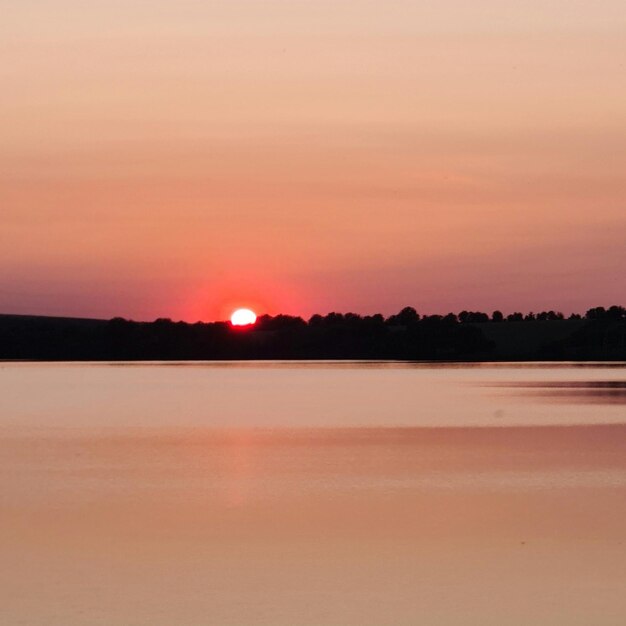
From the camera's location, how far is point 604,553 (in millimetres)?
17016

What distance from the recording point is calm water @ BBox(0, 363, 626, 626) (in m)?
14.2

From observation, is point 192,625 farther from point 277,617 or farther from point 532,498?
point 532,498

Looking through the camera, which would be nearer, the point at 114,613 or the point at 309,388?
the point at 114,613

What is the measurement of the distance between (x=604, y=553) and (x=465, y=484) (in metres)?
8.02

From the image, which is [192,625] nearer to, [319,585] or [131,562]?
[319,585]

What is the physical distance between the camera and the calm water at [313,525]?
559 inches

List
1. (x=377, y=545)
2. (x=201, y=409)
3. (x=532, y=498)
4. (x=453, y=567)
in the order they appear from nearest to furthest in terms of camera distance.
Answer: (x=453, y=567) < (x=377, y=545) < (x=532, y=498) < (x=201, y=409)

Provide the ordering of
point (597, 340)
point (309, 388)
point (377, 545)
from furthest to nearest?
point (597, 340) < point (309, 388) < point (377, 545)

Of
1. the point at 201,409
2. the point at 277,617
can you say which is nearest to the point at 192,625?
the point at 277,617

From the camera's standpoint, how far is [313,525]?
1975cm

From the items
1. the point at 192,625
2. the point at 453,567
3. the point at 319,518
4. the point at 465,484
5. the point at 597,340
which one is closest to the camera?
the point at 192,625

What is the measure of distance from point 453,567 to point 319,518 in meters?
4.55

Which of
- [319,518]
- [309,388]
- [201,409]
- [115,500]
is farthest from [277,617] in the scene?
[309,388]

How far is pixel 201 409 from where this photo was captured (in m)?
56.2
